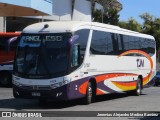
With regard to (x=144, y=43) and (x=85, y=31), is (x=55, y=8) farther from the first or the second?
(x=85, y=31)

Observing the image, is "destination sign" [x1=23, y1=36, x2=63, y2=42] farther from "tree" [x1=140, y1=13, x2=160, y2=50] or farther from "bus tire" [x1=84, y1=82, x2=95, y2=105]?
"tree" [x1=140, y1=13, x2=160, y2=50]

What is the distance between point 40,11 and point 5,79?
22.1 feet

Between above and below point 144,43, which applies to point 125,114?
below

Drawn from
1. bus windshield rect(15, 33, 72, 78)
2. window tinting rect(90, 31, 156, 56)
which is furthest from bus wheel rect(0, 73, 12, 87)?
bus windshield rect(15, 33, 72, 78)

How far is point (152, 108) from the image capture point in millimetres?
17203

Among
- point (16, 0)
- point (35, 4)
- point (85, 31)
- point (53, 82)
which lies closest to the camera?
point (53, 82)

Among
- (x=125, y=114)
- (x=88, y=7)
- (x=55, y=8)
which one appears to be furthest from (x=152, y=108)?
(x=88, y=7)

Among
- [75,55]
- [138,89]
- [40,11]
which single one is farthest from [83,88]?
[40,11]

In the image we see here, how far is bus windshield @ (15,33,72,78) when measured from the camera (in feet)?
53.9

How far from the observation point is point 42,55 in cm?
1666

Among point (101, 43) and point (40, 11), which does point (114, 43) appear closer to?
point (101, 43)

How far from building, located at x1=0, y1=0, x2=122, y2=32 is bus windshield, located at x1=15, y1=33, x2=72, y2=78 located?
11891 millimetres

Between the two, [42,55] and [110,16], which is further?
[110,16]

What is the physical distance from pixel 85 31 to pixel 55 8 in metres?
49.0
